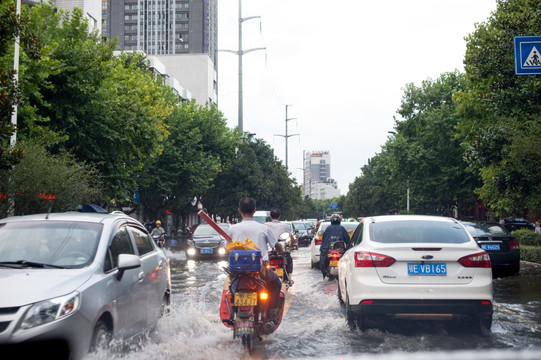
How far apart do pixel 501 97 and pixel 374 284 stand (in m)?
13.5

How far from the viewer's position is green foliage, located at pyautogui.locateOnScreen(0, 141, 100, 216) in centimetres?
1587

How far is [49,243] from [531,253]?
740 inches

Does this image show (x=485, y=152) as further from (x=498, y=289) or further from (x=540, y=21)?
(x=498, y=289)

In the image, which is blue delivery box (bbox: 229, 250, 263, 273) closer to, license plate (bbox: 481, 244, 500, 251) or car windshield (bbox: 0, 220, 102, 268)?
car windshield (bbox: 0, 220, 102, 268)

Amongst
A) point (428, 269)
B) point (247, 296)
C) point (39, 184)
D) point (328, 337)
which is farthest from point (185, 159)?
point (247, 296)

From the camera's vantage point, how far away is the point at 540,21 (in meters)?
16.2

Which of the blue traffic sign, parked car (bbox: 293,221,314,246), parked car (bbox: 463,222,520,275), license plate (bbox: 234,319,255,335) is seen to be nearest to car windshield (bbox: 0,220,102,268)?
license plate (bbox: 234,319,255,335)

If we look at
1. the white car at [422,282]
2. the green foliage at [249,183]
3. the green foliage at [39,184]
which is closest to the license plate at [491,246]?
the white car at [422,282]

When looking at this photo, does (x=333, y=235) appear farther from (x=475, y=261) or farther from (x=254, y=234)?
(x=254, y=234)

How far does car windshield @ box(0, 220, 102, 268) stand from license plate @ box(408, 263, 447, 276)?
367 cm

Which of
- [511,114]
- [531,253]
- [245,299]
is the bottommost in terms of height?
[531,253]

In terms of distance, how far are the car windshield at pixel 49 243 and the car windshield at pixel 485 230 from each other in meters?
11.9

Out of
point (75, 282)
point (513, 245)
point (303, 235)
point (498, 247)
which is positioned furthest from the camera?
point (303, 235)

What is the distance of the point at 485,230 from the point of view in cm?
1603
